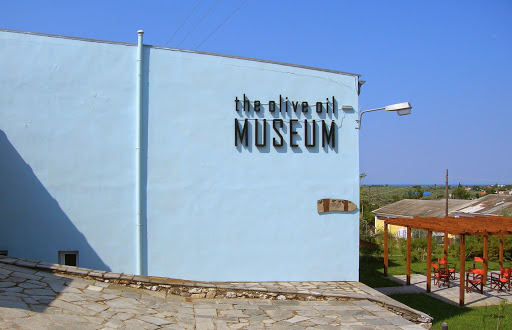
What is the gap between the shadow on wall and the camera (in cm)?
955

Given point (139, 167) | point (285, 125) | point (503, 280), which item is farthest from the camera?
point (503, 280)

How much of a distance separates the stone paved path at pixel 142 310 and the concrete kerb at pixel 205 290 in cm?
12

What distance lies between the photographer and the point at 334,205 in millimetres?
10977

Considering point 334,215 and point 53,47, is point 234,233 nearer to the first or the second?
point 334,215

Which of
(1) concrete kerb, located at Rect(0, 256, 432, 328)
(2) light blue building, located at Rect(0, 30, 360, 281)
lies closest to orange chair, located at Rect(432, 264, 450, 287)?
(2) light blue building, located at Rect(0, 30, 360, 281)

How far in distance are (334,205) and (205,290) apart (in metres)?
3.91

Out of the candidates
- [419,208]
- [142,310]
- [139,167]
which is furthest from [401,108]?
[419,208]

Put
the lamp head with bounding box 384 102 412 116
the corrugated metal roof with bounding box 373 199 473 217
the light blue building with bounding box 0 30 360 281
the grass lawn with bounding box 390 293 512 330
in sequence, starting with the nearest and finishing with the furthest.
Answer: the light blue building with bounding box 0 30 360 281 < the lamp head with bounding box 384 102 412 116 < the grass lawn with bounding box 390 293 512 330 < the corrugated metal roof with bounding box 373 199 473 217

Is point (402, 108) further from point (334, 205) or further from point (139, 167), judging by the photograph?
point (139, 167)

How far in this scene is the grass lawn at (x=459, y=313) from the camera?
11.7 m

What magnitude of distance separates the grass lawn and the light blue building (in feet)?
→ 11.3

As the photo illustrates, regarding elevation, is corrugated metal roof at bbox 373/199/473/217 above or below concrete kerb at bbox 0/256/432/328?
below

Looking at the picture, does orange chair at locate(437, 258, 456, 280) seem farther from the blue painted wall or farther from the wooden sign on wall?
the blue painted wall

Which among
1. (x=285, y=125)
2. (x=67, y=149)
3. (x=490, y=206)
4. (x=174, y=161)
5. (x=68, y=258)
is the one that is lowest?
(x=490, y=206)
